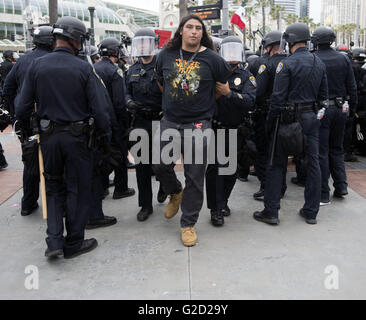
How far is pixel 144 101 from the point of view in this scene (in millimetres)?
4605

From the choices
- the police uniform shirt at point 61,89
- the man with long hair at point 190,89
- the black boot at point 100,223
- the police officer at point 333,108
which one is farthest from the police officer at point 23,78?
the police officer at point 333,108

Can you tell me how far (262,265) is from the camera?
3484 millimetres

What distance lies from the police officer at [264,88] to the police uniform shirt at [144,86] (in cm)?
144

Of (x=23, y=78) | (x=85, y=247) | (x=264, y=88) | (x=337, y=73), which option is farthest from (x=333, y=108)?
(x=23, y=78)

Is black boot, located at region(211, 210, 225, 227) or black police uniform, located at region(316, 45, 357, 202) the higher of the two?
black police uniform, located at region(316, 45, 357, 202)

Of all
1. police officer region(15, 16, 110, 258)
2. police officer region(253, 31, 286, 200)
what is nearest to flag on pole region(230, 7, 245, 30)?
police officer region(253, 31, 286, 200)

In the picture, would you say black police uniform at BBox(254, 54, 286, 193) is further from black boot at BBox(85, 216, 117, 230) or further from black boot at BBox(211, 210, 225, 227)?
black boot at BBox(85, 216, 117, 230)

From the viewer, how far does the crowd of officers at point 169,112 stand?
3.54 m

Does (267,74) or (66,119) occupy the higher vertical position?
(267,74)

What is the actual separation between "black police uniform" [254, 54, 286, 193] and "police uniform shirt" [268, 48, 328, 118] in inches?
28.4

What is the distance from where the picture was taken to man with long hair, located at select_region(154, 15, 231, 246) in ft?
12.3

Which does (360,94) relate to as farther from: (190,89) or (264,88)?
(190,89)

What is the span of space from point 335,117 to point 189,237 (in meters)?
2.61

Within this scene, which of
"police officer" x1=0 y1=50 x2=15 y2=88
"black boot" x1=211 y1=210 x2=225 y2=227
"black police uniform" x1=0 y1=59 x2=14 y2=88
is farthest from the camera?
"black police uniform" x1=0 y1=59 x2=14 y2=88
